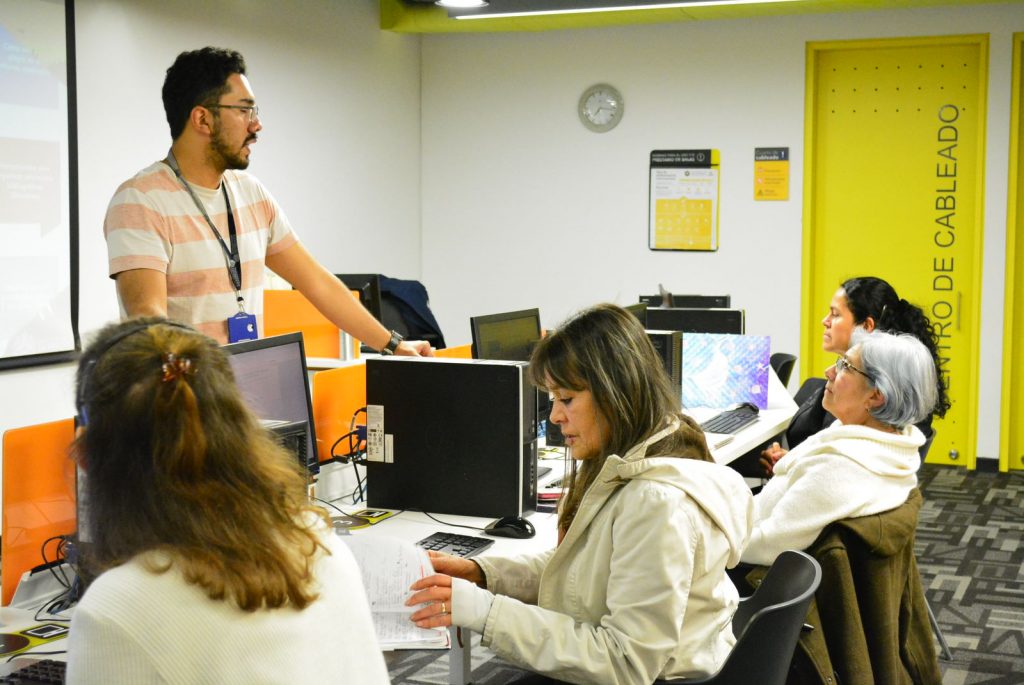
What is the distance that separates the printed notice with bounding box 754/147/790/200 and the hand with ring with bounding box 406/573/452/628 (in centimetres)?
540

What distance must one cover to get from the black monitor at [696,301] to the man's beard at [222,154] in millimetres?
2642

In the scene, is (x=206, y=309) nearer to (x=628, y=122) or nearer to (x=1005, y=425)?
(x=628, y=122)

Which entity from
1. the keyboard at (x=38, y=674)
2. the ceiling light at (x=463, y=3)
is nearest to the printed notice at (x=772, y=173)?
the ceiling light at (x=463, y=3)

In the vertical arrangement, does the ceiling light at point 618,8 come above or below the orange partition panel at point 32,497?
above

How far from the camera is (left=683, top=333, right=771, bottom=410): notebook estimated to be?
172 inches

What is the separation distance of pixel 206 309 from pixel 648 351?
148cm

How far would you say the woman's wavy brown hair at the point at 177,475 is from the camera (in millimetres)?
1088

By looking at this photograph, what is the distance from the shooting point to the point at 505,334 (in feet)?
11.4

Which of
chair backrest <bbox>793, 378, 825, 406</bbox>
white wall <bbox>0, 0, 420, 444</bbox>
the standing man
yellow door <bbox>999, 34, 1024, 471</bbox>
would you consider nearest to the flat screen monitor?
white wall <bbox>0, 0, 420, 444</bbox>

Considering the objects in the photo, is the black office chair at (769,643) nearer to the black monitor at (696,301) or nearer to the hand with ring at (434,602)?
the hand with ring at (434,602)

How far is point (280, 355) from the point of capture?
2664mm

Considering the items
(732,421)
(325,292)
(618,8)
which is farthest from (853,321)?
Result: (618,8)

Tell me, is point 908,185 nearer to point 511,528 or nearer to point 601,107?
point 601,107

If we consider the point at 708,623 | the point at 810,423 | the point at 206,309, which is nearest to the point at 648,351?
the point at 708,623
